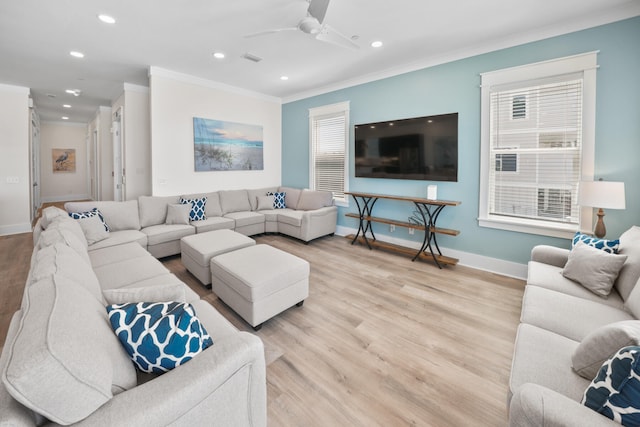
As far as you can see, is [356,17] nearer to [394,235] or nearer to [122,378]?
[394,235]

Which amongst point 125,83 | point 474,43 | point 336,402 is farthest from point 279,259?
point 125,83

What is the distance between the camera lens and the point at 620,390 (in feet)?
3.05

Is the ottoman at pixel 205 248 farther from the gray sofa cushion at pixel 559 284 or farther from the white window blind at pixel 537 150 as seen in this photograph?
the white window blind at pixel 537 150

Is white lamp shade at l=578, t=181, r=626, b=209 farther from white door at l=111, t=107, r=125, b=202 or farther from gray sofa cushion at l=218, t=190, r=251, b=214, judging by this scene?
white door at l=111, t=107, r=125, b=202

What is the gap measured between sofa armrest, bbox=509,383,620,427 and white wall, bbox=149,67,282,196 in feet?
17.0

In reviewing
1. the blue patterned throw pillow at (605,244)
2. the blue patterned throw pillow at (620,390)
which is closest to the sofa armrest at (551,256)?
the blue patterned throw pillow at (605,244)

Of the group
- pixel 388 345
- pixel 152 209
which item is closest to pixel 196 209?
pixel 152 209

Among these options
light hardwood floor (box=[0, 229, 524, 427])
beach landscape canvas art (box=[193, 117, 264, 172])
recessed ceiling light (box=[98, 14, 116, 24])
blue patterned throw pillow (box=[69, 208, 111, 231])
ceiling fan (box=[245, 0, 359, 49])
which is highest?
recessed ceiling light (box=[98, 14, 116, 24])

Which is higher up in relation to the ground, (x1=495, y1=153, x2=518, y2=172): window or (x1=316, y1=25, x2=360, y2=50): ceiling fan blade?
(x1=316, y1=25, x2=360, y2=50): ceiling fan blade

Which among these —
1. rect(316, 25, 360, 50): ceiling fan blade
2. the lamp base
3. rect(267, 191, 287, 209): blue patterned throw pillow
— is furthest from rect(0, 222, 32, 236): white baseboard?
the lamp base

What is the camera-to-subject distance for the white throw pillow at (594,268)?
205cm

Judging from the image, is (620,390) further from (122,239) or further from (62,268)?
(122,239)

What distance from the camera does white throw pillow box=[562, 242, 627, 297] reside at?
2.05m

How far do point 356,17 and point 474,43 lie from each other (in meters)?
1.69
